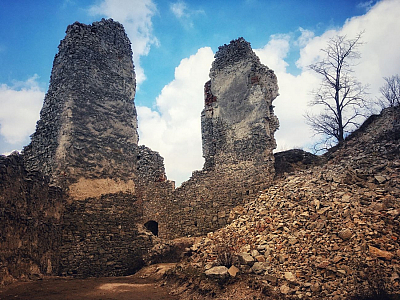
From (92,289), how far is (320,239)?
5.19 m

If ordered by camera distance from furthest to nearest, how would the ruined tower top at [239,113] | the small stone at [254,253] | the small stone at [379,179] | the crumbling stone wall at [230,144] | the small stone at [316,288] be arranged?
the ruined tower top at [239,113], the crumbling stone wall at [230,144], the small stone at [379,179], the small stone at [254,253], the small stone at [316,288]

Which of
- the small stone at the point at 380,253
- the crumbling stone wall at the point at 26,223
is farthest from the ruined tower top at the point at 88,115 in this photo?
the small stone at the point at 380,253

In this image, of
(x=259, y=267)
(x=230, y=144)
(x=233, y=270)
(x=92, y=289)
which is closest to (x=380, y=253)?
(x=259, y=267)

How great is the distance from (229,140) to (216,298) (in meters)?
7.35

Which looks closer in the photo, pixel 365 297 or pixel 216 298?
pixel 365 297

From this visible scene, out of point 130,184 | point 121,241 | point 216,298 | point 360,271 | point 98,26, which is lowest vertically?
point 216,298

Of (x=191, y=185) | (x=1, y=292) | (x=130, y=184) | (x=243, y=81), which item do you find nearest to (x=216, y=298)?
(x=1, y=292)

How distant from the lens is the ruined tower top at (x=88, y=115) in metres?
9.06

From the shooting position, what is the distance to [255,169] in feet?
37.5

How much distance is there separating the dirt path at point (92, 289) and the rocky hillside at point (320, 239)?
844 mm

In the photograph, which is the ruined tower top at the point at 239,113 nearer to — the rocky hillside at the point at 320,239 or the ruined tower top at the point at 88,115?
the rocky hillside at the point at 320,239

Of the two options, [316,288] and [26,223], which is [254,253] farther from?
[26,223]

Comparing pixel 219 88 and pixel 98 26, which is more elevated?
pixel 98 26

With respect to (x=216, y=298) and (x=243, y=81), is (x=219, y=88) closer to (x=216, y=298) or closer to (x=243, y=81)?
(x=243, y=81)
